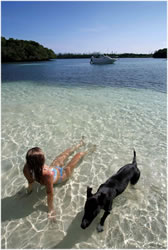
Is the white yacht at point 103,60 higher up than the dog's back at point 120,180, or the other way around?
the white yacht at point 103,60

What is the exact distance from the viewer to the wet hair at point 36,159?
2.89 metres

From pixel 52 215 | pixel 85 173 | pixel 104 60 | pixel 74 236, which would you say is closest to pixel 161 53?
pixel 104 60

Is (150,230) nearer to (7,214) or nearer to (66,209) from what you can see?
(66,209)

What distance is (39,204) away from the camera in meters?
3.58

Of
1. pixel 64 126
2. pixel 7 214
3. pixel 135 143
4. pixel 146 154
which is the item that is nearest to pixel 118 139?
pixel 135 143

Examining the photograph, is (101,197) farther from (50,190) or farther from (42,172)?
(42,172)

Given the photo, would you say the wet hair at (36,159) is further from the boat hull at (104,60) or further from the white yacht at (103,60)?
the boat hull at (104,60)

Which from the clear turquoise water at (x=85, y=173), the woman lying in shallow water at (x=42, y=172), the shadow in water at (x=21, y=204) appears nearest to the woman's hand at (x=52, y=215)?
the woman lying in shallow water at (x=42, y=172)

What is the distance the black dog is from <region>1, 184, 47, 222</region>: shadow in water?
1249 millimetres

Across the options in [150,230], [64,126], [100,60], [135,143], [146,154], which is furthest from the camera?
[100,60]

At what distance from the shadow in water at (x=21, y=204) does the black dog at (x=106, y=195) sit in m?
1.25

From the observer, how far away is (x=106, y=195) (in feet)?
9.27

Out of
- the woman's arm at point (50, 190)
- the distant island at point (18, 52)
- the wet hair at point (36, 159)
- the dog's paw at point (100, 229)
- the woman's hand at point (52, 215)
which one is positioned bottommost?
the dog's paw at point (100, 229)

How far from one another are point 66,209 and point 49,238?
63 centimetres
